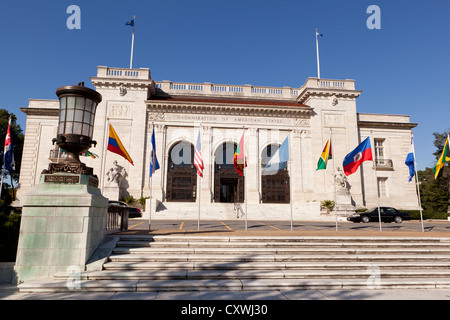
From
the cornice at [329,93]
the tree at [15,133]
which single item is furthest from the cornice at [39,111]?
the cornice at [329,93]

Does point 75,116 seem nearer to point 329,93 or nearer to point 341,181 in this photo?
point 341,181

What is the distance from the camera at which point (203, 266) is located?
7.22 meters

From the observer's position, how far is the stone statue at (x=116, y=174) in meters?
27.9

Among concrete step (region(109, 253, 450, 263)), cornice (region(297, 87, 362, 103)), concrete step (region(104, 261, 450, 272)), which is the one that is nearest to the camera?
concrete step (region(104, 261, 450, 272))

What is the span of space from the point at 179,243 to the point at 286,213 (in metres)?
20.5

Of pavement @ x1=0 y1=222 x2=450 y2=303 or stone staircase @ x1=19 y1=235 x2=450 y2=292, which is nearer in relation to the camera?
pavement @ x1=0 y1=222 x2=450 y2=303

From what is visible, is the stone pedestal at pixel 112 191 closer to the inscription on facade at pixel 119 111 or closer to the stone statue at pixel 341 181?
the inscription on facade at pixel 119 111

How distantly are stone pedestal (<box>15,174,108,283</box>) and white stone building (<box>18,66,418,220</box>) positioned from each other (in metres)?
20.9

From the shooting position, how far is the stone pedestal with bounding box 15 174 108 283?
681 centimetres

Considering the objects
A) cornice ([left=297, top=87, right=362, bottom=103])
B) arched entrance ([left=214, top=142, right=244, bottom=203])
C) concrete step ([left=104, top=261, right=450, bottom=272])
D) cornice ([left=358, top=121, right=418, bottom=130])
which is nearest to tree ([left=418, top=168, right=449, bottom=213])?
cornice ([left=358, top=121, right=418, bottom=130])

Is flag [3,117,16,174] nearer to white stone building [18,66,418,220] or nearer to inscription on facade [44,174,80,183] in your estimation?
white stone building [18,66,418,220]

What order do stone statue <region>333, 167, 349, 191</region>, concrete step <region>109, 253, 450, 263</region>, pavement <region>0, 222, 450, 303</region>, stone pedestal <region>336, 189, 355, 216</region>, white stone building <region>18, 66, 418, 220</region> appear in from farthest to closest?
white stone building <region>18, 66, 418, 220</region>
stone statue <region>333, 167, 349, 191</region>
stone pedestal <region>336, 189, 355, 216</region>
concrete step <region>109, 253, 450, 263</region>
pavement <region>0, 222, 450, 303</region>
